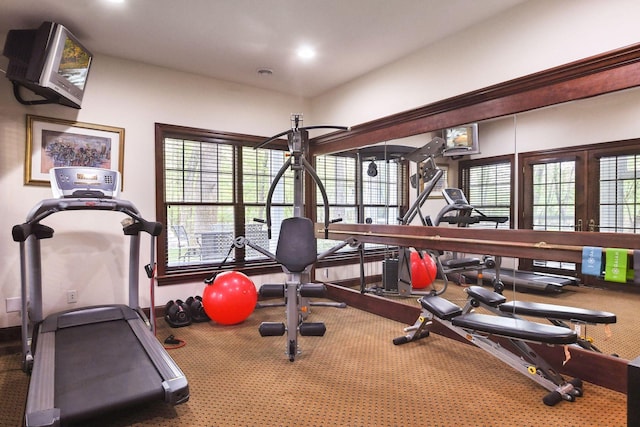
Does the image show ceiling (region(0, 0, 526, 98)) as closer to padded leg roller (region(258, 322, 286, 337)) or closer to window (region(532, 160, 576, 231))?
window (region(532, 160, 576, 231))

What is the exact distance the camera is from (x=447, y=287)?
12.5ft

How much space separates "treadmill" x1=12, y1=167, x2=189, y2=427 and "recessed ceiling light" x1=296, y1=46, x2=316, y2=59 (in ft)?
7.04

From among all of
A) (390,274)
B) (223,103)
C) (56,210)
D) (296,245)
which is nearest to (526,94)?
(296,245)

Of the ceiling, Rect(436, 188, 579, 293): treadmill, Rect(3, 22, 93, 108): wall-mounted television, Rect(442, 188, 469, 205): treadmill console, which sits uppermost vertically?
the ceiling

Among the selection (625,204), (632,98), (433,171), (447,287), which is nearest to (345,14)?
(433,171)

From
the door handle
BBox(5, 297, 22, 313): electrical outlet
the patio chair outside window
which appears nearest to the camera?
the door handle

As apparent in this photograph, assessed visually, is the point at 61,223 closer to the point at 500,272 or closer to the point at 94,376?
the point at 94,376

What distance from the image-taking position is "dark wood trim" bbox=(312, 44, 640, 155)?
2361 mm

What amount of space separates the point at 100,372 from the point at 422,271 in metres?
3.12

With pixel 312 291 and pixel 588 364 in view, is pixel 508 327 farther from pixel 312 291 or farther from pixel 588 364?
pixel 312 291

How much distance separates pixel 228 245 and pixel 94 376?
8.54 ft

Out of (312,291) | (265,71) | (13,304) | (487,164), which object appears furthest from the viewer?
(265,71)

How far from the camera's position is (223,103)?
462cm

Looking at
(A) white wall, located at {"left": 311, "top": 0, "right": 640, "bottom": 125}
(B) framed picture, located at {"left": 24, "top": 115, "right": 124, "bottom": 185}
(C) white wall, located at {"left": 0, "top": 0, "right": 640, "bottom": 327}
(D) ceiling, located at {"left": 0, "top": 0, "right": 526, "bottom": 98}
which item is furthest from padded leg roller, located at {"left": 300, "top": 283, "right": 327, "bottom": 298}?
(B) framed picture, located at {"left": 24, "top": 115, "right": 124, "bottom": 185}
